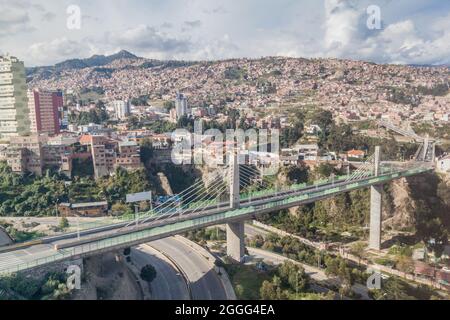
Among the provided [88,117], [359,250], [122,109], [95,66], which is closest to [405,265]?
[359,250]

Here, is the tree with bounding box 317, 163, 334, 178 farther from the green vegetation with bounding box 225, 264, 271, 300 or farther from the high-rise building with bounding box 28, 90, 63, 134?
the high-rise building with bounding box 28, 90, 63, 134

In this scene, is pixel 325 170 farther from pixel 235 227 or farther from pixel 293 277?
pixel 293 277

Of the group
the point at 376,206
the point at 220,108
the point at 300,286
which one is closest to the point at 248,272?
the point at 300,286

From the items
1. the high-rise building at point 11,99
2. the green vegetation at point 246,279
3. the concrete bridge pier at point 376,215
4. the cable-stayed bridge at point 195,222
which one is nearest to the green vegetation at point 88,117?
the high-rise building at point 11,99

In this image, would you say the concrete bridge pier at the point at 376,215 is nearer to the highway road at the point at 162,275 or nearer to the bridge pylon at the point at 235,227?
the bridge pylon at the point at 235,227

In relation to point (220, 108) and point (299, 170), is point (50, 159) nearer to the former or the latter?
point (299, 170)
